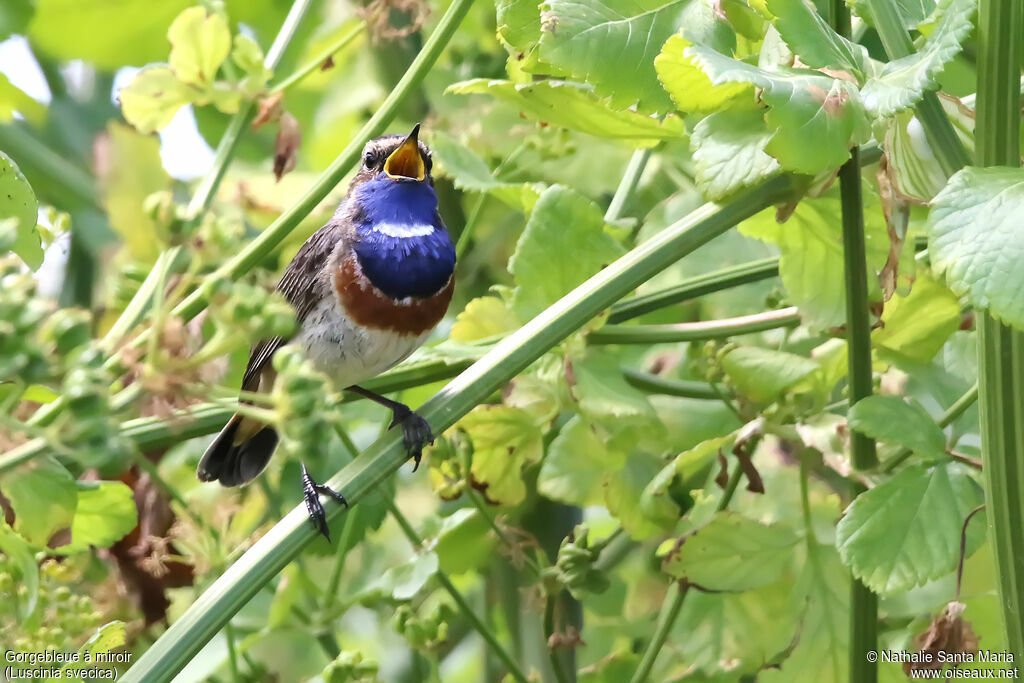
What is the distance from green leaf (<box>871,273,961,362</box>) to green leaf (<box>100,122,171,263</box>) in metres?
0.78

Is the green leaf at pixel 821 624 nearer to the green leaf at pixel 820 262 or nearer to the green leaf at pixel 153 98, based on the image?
the green leaf at pixel 820 262

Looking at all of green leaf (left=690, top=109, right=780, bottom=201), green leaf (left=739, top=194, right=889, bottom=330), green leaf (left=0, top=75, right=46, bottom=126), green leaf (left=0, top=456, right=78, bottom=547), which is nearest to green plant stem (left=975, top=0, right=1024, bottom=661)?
green leaf (left=690, top=109, right=780, bottom=201)

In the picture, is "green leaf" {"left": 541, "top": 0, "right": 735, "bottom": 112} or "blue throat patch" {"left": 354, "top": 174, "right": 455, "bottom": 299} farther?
"blue throat patch" {"left": 354, "top": 174, "right": 455, "bottom": 299}

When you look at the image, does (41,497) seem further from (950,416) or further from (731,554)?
(950,416)

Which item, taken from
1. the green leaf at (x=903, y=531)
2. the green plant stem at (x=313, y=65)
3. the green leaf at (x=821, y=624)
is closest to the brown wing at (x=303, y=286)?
the green plant stem at (x=313, y=65)

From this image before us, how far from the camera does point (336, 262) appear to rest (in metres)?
1.68

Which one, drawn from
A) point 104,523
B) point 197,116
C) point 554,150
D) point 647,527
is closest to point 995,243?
point 647,527

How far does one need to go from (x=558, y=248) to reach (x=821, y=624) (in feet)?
1.60

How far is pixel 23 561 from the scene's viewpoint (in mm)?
1007

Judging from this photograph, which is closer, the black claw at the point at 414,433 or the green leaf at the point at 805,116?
the green leaf at the point at 805,116

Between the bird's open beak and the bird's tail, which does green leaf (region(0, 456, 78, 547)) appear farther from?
the bird's open beak

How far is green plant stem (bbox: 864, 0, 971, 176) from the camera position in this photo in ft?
3.10

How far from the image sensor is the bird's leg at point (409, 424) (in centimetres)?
105

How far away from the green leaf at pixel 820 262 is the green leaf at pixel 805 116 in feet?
1.00
